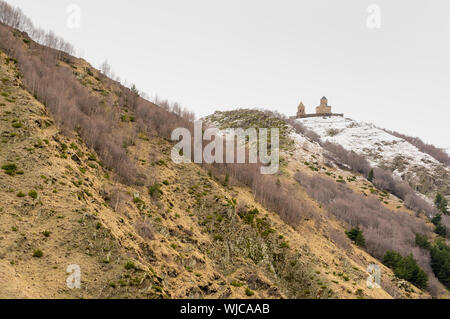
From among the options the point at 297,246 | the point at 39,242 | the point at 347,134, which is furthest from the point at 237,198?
the point at 347,134

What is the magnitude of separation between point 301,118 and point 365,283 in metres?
82.9

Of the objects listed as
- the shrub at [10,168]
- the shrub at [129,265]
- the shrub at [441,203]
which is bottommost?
the shrub at [441,203]

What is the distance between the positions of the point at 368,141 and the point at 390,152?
22.8 ft

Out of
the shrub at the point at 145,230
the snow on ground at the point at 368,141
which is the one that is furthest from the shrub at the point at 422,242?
the shrub at the point at 145,230

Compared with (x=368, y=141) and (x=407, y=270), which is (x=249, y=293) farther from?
(x=368, y=141)

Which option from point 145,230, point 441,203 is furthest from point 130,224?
point 441,203

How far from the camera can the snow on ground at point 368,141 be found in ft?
219

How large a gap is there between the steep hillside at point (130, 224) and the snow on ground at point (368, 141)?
4697cm

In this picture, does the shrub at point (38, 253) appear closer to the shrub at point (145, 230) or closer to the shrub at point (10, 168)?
the shrub at point (10, 168)

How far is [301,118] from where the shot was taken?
99.1 metres

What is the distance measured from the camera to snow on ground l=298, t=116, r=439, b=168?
66.6 m

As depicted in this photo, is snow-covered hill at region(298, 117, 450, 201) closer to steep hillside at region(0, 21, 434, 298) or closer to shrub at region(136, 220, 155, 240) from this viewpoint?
steep hillside at region(0, 21, 434, 298)

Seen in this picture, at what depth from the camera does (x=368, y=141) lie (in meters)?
74.9

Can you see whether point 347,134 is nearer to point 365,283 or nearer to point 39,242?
point 365,283
